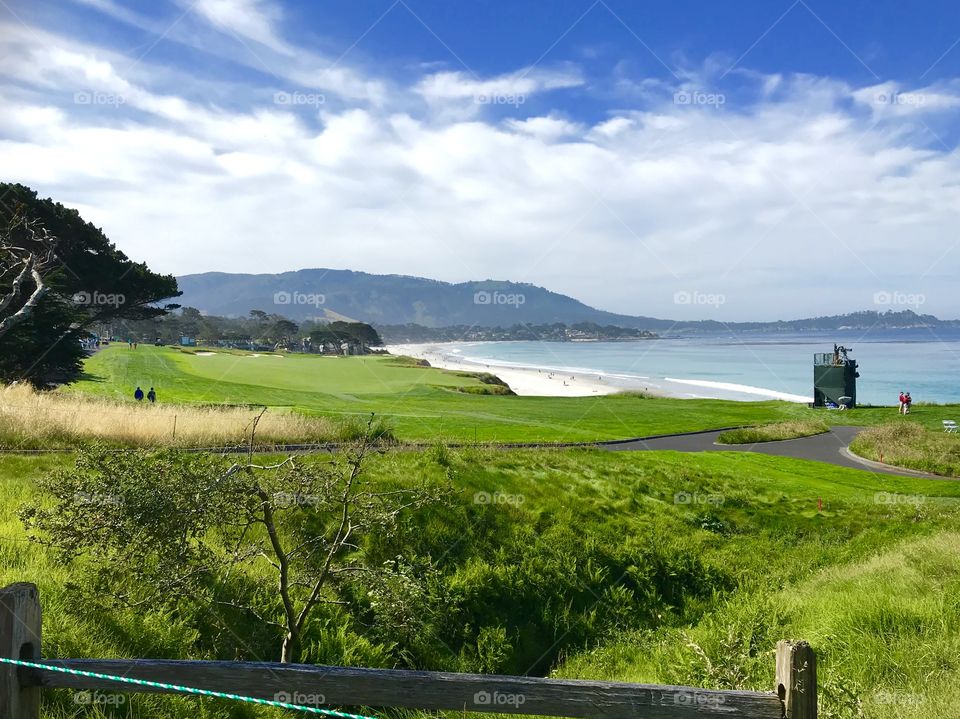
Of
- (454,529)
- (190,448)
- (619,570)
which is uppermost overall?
(190,448)

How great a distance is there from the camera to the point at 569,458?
67.9 ft

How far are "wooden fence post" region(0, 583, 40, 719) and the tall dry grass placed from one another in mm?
11306

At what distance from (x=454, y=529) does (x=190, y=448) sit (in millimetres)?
8939

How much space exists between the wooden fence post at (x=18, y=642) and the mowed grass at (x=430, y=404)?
68.9 feet

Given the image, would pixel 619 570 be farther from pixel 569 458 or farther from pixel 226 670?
pixel 226 670

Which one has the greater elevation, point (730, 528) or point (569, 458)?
point (569, 458)

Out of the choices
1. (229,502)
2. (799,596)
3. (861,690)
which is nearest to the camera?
(229,502)

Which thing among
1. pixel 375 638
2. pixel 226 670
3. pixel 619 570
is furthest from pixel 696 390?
pixel 226 670

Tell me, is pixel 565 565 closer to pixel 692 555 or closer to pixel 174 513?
pixel 692 555

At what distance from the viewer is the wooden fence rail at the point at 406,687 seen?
3.61 metres

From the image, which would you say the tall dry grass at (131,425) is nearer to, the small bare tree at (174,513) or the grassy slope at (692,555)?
the grassy slope at (692,555)

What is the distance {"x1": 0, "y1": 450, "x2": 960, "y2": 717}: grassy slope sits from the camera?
7598 millimetres

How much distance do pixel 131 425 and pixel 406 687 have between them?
17.0 m

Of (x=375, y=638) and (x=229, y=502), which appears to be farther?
(x=375, y=638)
